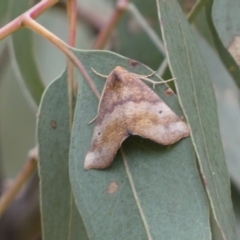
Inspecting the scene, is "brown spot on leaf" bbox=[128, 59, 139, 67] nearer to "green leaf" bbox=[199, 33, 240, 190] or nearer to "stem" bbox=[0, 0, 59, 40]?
"stem" bbox=[0, 0, 59, 40]

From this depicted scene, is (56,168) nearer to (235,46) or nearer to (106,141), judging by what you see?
(106,141)

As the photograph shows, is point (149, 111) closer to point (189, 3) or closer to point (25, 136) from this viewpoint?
point (189, 3)

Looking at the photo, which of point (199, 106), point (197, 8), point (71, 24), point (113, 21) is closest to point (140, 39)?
point (113, 21)

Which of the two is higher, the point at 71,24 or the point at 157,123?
the point at 71,24

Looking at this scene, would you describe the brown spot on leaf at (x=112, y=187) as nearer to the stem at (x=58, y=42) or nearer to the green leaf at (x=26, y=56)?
the stem at (x=58, y=42)

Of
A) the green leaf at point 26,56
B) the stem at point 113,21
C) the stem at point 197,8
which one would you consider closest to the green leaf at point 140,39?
the stem at point 113,21

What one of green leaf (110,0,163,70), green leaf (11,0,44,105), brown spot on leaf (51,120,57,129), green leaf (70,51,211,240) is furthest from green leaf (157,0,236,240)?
green leaf (110,0,163,70)

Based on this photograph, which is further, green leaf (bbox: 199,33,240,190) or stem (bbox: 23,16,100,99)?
green leaf (bbox: 199,33,240,190)
